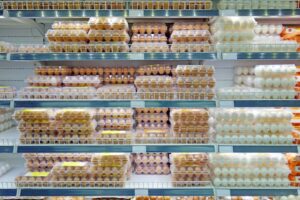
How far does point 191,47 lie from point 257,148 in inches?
40.2

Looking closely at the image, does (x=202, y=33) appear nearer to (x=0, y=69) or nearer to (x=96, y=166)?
(x=96, y=166)

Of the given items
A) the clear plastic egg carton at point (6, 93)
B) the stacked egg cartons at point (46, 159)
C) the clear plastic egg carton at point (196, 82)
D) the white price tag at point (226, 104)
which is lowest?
the stacked egg cartons at point (46, 159)

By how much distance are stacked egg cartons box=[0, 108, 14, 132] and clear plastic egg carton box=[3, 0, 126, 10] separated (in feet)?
3.40

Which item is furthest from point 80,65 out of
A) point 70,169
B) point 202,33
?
point 202,33

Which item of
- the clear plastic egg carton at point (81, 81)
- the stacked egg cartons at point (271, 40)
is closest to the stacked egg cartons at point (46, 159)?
the clear plastic egg carton at point (81, 81)

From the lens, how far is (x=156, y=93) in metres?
2.55

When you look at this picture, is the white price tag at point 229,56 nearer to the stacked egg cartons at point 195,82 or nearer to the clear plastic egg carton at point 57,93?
the stacked egg cartons at point 195,82

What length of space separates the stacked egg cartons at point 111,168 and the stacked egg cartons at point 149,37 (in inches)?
38.3

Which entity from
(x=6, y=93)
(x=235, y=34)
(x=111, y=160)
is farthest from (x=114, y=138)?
(x=235, y=34)

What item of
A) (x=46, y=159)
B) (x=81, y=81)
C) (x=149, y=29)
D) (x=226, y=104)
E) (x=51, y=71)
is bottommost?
(x=46, y=159)

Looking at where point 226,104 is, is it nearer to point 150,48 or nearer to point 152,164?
point 150,48

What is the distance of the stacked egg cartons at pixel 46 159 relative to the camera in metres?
2.83

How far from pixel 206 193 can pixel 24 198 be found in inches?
65.6

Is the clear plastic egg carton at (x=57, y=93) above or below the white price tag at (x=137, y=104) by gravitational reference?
above
